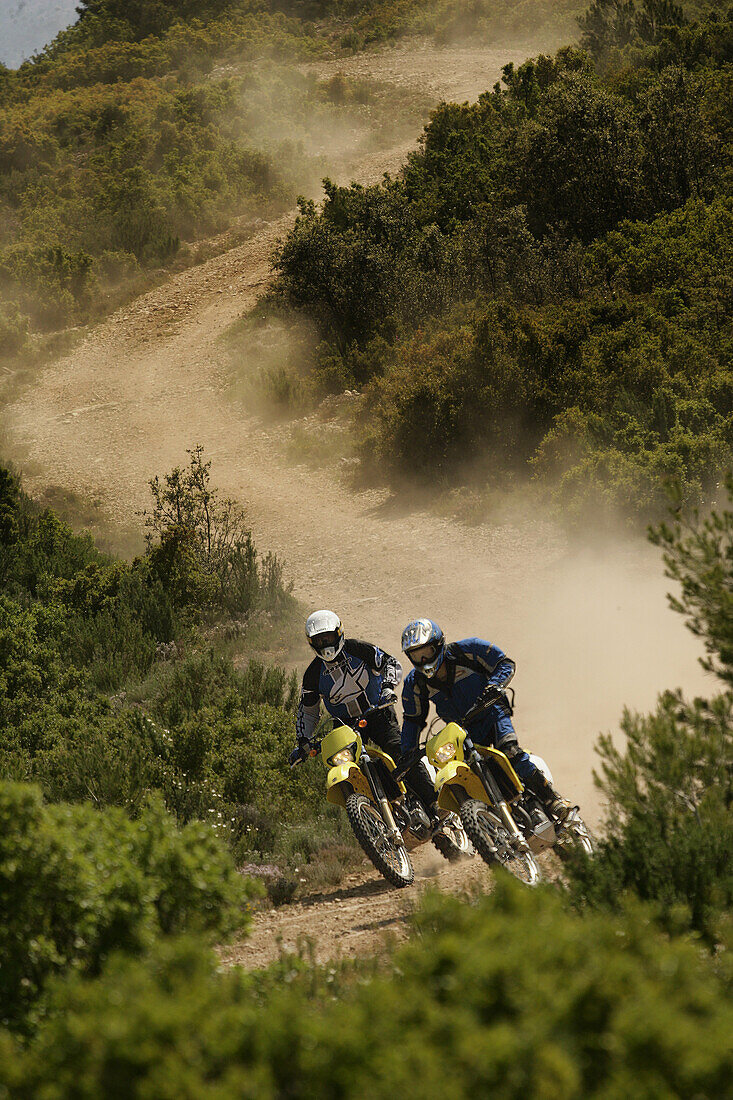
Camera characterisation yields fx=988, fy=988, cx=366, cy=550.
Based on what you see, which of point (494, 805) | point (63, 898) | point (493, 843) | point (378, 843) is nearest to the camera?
point (63, 898)

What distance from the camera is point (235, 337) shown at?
24.8m

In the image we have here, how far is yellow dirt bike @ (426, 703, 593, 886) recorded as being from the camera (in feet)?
20.2

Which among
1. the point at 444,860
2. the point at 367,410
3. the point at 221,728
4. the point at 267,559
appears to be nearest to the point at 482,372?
the point at 367,410

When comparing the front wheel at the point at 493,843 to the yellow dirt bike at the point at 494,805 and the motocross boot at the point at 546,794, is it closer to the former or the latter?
the yellow dirt bike at the point at 494,805

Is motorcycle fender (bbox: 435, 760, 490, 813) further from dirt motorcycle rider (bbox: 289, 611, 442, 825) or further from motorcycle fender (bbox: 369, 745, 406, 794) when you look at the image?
dirt motorcycle rider (bbox: 289, 611, 442, 825)

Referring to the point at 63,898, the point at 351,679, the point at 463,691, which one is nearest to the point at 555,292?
the point at 351,679

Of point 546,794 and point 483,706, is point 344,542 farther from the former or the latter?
point 546,794

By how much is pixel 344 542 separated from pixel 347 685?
27.2 ft

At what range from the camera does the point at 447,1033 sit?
2623mm

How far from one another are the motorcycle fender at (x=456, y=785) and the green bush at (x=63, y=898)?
8.67 feet

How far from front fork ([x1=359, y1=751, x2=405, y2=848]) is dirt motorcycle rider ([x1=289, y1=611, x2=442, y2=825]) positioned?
1.23ft

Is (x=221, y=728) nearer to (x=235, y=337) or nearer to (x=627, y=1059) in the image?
(x=627, y=1059)

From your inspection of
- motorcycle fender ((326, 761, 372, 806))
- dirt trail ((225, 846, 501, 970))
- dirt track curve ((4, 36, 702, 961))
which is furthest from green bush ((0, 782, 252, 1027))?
motorcycle fender ((326, 761, 372, 806))

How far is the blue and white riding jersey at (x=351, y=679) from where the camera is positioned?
7668mm
